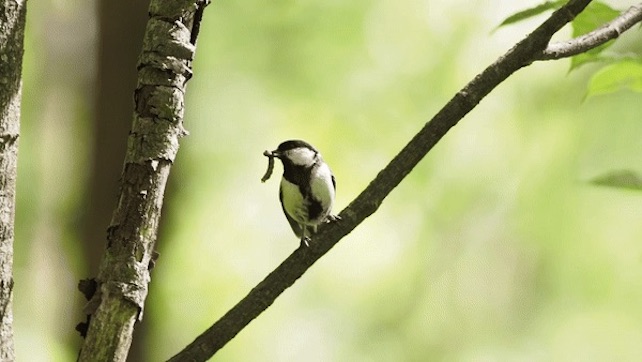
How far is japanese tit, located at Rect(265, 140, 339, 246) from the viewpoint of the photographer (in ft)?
2.28

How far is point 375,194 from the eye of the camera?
54 cm

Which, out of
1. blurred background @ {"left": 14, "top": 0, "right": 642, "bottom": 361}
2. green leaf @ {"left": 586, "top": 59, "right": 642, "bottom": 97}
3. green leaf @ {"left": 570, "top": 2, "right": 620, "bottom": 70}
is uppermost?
A: blurred background @ {"left": 14, "top": 0, "right": 642, "bottom": 361}

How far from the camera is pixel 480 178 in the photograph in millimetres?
1244

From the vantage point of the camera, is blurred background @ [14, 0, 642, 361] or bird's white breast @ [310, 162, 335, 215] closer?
bird's white breast @ [310, 162, 335, 215]

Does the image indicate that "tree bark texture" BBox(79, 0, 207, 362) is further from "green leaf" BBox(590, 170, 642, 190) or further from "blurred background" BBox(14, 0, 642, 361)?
"blurred background" BBox(14, 0, 642, 361)

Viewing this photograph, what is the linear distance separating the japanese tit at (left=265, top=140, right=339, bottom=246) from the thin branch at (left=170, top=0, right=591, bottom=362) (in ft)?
0.48

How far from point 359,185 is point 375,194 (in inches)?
25.4

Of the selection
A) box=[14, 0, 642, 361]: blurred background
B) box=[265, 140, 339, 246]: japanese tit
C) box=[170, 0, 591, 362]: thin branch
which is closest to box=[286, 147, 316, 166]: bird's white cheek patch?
box=[265, 140, 339, 246]: japanese tit

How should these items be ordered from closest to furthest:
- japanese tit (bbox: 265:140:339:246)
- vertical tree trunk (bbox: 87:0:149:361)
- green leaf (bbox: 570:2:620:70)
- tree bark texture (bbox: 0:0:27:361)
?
tree bark texture (bbox: 0:0:27:361) → green leaf (bbox: 570:2:620:70) → japanese tit (bbox: 265:140:339:246) → vertical tree trunk (bbox: 87:0:149:361)

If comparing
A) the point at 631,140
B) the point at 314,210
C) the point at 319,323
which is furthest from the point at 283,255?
the point at 631,140

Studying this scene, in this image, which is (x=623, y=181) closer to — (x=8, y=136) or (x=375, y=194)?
(x=375, y=194)

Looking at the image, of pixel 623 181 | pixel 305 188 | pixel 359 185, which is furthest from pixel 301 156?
pixel 359 185

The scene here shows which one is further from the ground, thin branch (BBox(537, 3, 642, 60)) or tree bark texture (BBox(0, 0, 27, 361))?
thin branch (BBox(537, 3, 642, 60))

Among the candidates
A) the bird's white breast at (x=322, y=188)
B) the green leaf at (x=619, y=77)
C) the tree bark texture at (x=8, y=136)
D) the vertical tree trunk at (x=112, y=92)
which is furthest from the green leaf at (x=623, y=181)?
the vertical tree trunk at (x=112, y=92)
